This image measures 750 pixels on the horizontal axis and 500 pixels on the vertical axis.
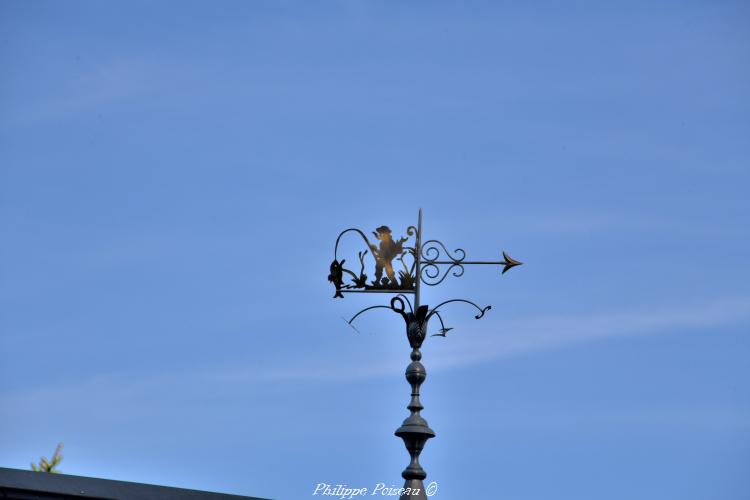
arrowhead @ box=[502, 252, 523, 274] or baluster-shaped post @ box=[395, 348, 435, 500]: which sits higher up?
arrowhead @ box=[502, 252, 523, 274]

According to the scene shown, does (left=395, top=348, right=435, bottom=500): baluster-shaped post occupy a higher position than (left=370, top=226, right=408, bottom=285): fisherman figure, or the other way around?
(left=370, top=226, right=408, bottom=285): fisherman figure

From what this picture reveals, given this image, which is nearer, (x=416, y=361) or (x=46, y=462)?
(x=416, y=361)

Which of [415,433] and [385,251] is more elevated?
[385,251]

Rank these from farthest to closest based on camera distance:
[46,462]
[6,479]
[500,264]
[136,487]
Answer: [46,462]
[500,264]
[136,487]
[6,479]

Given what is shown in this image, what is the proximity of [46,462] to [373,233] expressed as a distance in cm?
1495

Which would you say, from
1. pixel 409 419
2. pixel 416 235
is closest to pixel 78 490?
pixel 409 419

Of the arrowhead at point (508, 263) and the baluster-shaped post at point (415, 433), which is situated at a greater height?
the arrowhead at point (508, 263)

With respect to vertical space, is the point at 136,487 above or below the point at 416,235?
below

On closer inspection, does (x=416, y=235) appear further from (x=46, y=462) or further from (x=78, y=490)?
(x=46, y=462)

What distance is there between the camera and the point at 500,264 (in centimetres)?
1125

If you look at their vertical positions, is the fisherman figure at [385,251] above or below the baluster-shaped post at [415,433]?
above

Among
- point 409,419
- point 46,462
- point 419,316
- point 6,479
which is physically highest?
point 46,462

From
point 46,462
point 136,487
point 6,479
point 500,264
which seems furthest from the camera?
point 46,462

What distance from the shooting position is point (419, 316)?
10.2m
